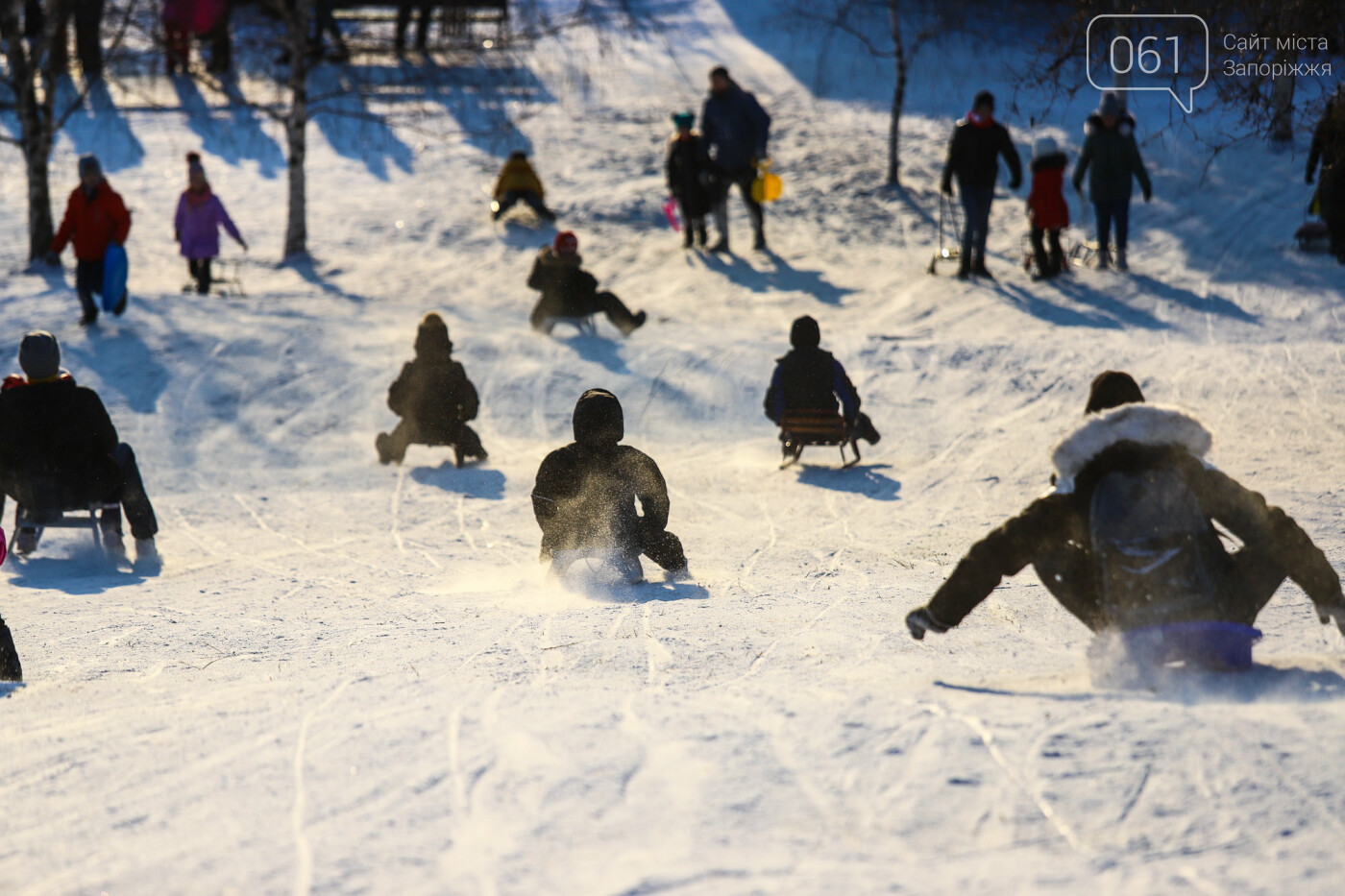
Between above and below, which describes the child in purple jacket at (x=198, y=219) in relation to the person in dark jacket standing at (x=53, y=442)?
above

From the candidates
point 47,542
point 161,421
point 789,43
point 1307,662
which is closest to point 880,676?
point 1307,662

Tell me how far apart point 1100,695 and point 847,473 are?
5.46m

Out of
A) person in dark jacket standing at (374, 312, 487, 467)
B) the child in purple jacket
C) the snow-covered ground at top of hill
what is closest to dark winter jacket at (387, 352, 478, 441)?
person in dark jacket standing at (374, 312, 487, 467)

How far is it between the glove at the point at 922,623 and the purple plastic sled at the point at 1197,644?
0.59 metres

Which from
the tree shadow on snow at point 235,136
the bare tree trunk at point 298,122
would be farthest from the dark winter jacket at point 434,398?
the tree shadow on snow at point 235,136

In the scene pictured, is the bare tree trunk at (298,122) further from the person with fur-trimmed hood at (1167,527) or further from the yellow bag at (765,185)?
the person with fur-trimmed hood at (1167,527)

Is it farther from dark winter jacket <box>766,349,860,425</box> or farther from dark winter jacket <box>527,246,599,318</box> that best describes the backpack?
dark winter jacket <box>527,246,599,318</box>

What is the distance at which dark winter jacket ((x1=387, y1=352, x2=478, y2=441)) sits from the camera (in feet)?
31.9

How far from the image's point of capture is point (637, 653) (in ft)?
16.2

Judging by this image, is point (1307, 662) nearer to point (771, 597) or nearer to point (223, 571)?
point (771, 597)

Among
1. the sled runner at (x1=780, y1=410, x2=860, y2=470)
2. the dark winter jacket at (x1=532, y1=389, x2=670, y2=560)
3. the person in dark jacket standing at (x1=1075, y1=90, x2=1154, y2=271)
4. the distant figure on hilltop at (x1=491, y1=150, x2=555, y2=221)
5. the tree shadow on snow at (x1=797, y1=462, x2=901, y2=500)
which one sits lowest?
the tree shadow on snow at (x1=797, y1=462, x2=901, y2=500)

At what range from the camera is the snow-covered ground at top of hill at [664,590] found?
120 inches

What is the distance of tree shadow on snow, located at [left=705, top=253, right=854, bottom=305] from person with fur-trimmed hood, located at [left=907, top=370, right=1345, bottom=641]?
33.6 feet

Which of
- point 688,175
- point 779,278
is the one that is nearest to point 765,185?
point 688,175
